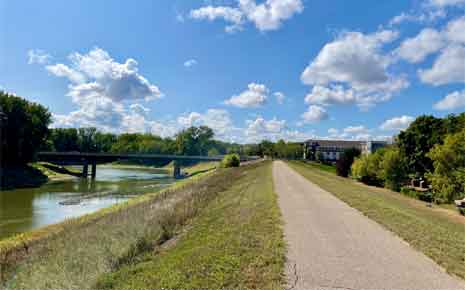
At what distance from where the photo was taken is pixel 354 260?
20.1ft

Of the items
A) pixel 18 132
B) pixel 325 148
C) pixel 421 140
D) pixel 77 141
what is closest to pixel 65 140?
pixel 77 141

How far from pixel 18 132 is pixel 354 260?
191 feet

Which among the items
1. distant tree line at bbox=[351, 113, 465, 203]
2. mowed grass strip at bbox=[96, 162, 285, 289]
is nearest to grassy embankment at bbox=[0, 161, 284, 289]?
mowed grass strip at bbox=[96, 162, 285, 289]

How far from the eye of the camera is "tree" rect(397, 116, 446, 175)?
36.0m

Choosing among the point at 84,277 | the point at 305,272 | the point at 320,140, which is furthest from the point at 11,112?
the point at 320,140

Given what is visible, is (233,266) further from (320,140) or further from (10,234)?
(320,140)

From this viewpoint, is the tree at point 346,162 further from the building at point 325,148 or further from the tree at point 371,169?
the building at point 325,148

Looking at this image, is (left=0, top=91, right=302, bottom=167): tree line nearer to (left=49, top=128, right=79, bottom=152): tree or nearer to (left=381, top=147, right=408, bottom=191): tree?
(left=49, top=128, right=79, bottom=152): tree

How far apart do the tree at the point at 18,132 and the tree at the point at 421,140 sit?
60.3 m

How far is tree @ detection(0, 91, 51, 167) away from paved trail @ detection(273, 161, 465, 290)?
5312 cm

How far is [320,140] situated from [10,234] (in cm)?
14372

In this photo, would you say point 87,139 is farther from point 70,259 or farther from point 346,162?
point 70,259

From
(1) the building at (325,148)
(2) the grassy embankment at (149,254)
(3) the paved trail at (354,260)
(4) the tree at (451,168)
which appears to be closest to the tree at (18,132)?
(2) the grassy embankment at (149,254)

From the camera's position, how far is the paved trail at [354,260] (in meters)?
Result: 5.07
